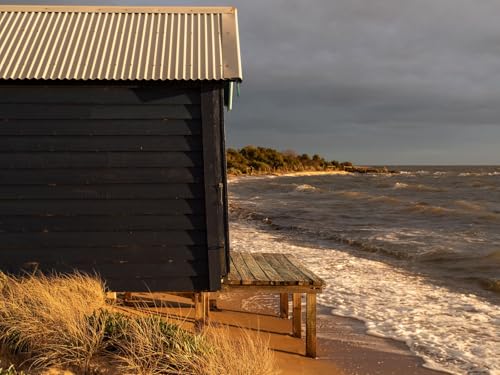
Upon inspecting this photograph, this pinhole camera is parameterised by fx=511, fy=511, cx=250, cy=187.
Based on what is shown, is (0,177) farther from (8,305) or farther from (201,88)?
(201,88)

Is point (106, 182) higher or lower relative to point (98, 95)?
lower

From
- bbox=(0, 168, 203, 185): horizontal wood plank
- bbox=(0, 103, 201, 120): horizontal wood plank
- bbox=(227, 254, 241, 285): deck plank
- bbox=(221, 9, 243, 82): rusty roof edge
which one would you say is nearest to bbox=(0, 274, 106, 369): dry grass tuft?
bbox=(0, 168, 203, 185): horizontal wood plank

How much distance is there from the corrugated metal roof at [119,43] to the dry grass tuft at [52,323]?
8.16 feet

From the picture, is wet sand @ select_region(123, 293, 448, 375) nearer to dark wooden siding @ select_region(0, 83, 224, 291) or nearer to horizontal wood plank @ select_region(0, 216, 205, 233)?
dark wooden siding @ select_region(0, 83, 224, 291)

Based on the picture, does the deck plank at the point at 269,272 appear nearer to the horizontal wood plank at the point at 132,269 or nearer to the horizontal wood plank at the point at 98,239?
the horizontal wood plank at the point at 132,269

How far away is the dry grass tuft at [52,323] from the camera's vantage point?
4.73 m

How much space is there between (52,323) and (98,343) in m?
0.56

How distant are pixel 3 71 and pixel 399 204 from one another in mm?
27722

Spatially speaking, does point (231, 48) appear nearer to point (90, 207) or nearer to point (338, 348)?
point (90, 207)

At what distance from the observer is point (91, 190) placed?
634 cm

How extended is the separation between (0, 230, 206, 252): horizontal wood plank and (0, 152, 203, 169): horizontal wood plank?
85 cm

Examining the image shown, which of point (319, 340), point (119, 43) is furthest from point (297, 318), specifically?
point (119, 43)

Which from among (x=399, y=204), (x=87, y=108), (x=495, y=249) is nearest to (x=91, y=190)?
(x=87, y=108)

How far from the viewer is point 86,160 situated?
631 cm
